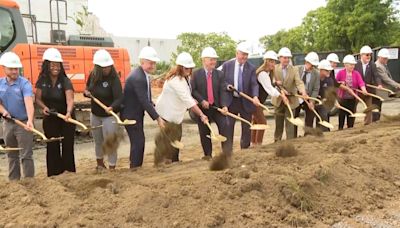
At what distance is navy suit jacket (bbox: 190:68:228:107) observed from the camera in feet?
21.9

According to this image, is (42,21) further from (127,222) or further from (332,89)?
(127,222)

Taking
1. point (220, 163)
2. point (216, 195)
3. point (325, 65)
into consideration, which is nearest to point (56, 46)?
point (325, 65)

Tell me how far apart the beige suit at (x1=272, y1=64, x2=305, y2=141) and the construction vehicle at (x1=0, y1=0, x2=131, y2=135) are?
372cm

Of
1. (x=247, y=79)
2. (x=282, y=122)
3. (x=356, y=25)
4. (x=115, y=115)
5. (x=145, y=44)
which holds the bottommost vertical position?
(x=282, y=122)

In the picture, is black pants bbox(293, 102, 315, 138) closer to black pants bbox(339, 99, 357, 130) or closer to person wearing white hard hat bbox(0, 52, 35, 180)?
black pants bbox(339, 99, 357, 130)

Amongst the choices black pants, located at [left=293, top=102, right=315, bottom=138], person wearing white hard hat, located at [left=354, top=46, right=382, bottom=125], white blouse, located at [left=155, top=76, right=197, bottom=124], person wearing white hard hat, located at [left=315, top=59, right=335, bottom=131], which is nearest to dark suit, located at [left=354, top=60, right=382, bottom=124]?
person wearing white hard hat, located at [left=354, top=46, right=382, bottom=125]

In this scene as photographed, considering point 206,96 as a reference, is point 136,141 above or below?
below

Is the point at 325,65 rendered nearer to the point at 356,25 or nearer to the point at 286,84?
the point at 286,84

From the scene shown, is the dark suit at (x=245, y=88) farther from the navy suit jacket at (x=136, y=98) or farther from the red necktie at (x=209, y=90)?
the navy suit jacket at (x=136, y=98)

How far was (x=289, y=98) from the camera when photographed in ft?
27.0

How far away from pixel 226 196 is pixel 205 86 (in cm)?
267

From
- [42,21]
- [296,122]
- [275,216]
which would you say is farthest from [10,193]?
[42,21]

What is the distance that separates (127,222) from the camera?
3828 mm

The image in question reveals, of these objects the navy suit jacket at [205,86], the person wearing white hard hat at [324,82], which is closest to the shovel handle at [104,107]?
the navy suit jacket at [205,86]
